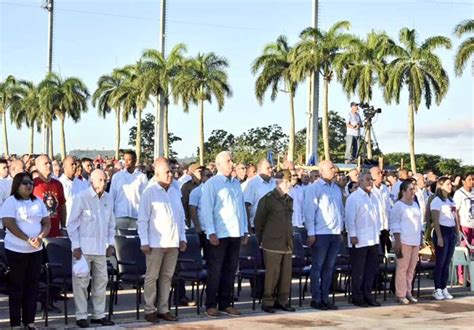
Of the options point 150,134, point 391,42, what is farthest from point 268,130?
point 391,42

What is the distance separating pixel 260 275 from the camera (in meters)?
11.2

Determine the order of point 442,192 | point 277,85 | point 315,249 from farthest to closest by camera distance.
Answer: point 277,85 → point 442,192 → point 315,249

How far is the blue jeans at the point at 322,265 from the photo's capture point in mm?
11281

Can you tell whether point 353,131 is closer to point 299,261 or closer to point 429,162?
point 299,261

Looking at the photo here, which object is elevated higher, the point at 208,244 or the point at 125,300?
the point at 208,244

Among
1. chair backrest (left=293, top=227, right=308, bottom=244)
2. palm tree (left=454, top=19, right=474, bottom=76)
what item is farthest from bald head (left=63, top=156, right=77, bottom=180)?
Result: palm tree (left=454, top=19, right=474, bottom=76)

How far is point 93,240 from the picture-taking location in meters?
9.26

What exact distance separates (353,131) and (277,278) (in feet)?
57.5

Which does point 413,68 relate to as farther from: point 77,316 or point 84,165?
point 77,316

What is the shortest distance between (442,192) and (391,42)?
3320 centimetres

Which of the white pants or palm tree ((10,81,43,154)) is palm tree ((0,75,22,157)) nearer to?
palm tree ((10,81,43,154))

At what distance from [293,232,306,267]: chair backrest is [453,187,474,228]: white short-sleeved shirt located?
11.4 ft

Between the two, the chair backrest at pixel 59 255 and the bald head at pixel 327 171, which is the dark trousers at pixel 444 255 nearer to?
the bald head at pixel 327 171

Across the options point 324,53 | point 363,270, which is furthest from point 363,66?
point 363,270
